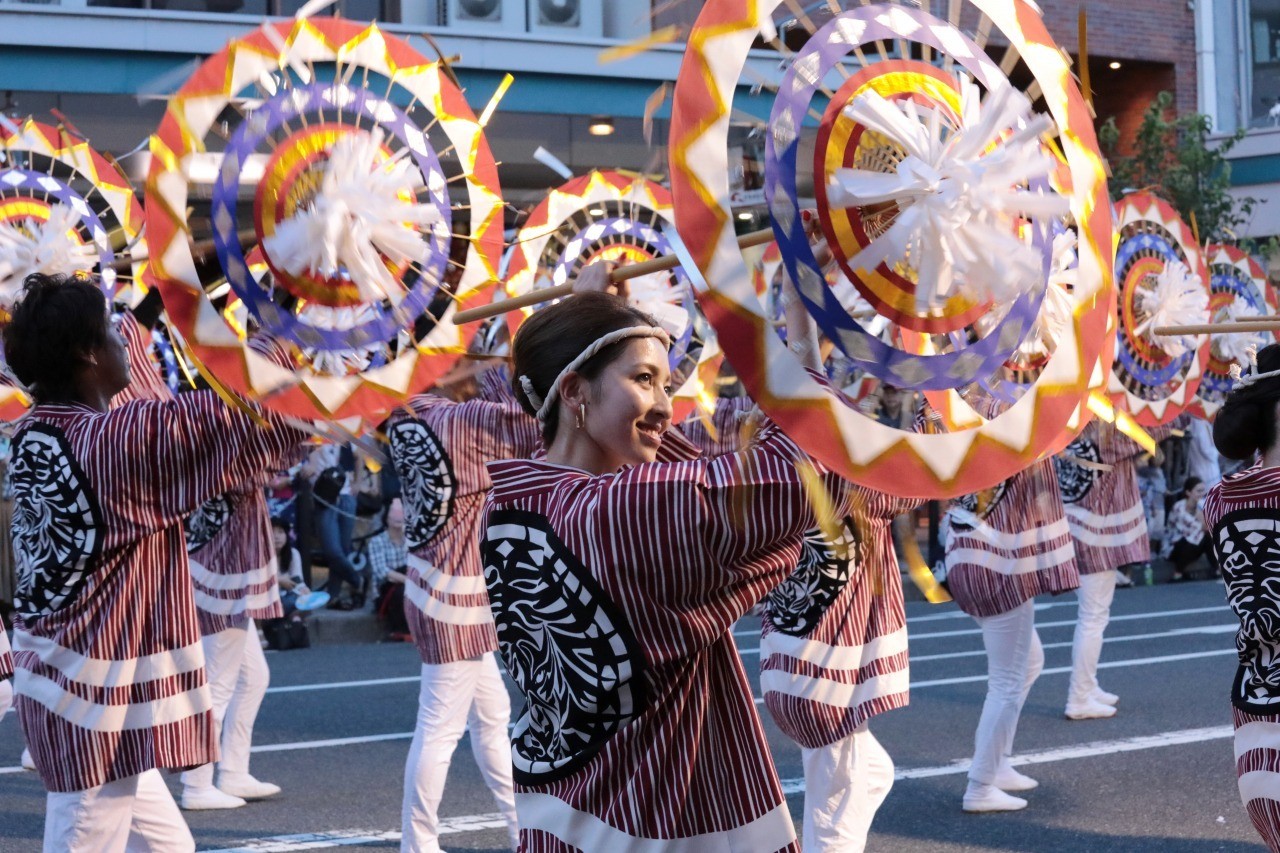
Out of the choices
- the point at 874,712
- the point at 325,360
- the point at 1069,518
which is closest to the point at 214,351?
the point at 325,360

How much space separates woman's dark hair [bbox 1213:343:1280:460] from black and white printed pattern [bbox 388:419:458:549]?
9.24 feet

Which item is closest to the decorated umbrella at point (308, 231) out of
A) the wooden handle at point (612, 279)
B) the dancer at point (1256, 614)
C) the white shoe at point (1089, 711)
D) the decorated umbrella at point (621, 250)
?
the wooden handle at point (612, 279)

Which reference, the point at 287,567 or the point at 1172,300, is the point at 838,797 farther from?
the point at 287,567

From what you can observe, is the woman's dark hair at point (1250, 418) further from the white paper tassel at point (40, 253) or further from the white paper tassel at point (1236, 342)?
the white paper tassel at point (1236, 342)

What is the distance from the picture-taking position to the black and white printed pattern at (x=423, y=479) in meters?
5.79

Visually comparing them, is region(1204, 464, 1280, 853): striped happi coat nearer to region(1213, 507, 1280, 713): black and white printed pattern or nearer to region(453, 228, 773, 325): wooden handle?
region(1213, 507, 1280, 713): black and white printed pattern

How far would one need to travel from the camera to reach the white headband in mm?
2510

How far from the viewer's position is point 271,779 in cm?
702

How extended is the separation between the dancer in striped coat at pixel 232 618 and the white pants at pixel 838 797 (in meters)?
2.88

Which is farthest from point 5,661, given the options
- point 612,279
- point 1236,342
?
point 1236,342

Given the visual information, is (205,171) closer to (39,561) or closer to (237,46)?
(237,46)

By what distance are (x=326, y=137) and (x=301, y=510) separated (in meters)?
9.02

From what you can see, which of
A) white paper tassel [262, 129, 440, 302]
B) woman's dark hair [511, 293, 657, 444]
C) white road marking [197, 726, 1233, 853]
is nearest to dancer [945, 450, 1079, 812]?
white road marking [197, 726, 1233, 853]

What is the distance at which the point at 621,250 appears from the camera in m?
6.16
